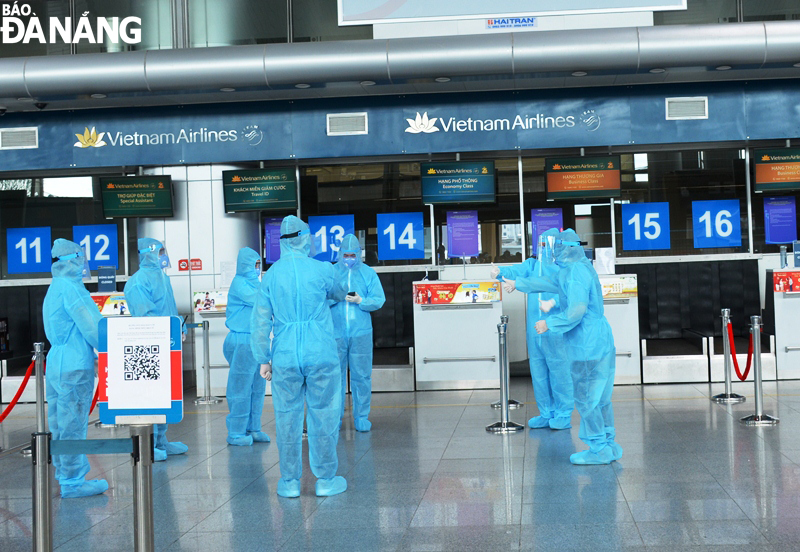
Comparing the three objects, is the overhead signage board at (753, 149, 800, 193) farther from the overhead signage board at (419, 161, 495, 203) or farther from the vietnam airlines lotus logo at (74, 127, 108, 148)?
the vietnam airlines lotus logo at (74, 127, 108, 148)

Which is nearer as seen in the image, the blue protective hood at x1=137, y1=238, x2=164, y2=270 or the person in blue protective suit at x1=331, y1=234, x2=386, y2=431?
the blue protective hood at x1=137, y1=238, x2=164, y2=270

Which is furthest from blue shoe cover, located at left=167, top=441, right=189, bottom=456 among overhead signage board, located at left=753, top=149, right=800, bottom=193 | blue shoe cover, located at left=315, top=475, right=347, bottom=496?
overhead signage board, located at left=753, top=149, right=800, bottom=193

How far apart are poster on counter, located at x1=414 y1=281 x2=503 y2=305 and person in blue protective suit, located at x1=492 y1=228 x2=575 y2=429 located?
1645mm

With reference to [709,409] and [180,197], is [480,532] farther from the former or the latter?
[180,197]

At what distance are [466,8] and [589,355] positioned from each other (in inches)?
216

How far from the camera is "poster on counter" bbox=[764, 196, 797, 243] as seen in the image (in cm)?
1159

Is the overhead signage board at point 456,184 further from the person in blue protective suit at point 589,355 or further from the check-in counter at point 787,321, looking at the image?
the person in blue protective suit at point 589,355

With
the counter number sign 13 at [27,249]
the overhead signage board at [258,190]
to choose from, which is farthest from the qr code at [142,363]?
the counter number sign 13 at [27,249]

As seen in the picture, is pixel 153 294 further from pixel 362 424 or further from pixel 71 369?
pixel 362 424

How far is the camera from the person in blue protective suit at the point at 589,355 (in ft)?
20.5

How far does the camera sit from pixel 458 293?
10.3 meters

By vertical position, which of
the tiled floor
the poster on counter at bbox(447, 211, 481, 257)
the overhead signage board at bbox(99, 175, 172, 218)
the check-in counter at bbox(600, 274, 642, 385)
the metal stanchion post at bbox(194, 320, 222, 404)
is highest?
the overhead signage board at bbox(99, 175, 172, 218)

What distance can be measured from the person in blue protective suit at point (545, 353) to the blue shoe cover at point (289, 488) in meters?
2.87

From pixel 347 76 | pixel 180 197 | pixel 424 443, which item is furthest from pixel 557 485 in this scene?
pixel 180 197
